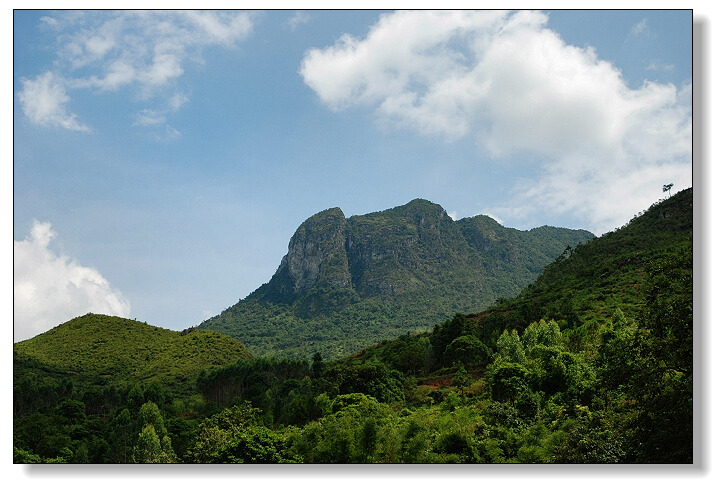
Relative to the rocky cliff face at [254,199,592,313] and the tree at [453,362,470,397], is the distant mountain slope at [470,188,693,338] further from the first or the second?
the rocky cliff face at [254,199,592,313]

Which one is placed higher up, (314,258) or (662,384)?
(314,258)

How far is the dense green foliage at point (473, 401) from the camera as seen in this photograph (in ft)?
32.6

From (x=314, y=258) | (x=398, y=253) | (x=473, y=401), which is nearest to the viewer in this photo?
(x=473, y=401)

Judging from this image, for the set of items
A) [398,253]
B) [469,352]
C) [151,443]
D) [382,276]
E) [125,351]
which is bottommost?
[151,443]

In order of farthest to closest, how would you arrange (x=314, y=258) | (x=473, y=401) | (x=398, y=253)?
(x=314, y=258)
(x=398, y=253)
(x=473, y=401)

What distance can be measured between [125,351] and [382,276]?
84.1 m

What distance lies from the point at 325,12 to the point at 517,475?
10.4 meters

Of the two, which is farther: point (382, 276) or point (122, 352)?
point (382, 276)

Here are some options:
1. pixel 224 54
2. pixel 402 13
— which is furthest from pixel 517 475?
pixel 224 54

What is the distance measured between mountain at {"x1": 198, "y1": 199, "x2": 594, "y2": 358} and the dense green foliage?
5855cm

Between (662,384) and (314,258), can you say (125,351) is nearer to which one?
(662,384)

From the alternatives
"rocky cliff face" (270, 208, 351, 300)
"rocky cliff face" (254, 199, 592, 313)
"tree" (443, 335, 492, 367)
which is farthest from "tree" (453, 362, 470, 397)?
"rocky cliff face" (270, 208, 351, 300)

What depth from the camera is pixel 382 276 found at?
136 metres

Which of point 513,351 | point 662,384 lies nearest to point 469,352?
point 513,351
